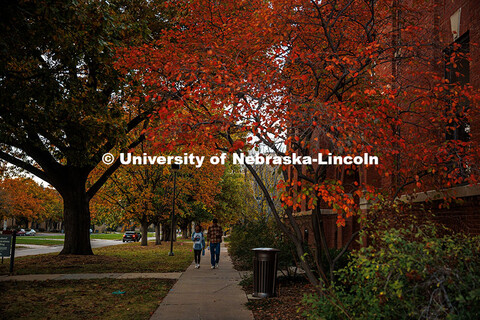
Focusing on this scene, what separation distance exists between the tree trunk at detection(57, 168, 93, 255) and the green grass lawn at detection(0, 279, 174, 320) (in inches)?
281

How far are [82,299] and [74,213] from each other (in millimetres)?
10251

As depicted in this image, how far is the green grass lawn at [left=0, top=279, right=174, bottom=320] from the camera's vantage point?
7572 mm

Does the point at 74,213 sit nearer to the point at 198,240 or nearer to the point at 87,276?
the point at 87,276

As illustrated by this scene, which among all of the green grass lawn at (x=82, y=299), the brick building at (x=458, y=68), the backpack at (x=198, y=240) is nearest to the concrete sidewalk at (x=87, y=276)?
the green grass lawn at (x=82, y=299)

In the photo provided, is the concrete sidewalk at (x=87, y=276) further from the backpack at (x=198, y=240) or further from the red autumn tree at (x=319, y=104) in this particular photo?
the red autumn tree at (x=319, y=104)

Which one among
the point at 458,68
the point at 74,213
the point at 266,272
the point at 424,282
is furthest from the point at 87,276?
the point at 458,68

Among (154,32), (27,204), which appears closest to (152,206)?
(154,32)

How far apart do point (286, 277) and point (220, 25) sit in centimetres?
723

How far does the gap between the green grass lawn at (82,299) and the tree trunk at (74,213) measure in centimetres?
715

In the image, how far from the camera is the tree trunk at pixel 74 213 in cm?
1831

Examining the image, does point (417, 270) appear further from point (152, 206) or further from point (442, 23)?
point (152, 206)

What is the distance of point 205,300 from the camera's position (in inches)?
353

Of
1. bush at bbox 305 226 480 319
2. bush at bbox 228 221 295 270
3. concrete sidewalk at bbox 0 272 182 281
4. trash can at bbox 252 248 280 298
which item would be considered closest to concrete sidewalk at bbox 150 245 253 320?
trash can at bbox 252 248 280 298

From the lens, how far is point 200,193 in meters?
34.6
